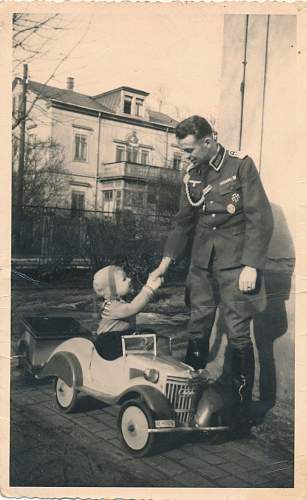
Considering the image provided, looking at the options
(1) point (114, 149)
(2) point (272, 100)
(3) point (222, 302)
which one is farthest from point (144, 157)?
(3) point (222, 302)

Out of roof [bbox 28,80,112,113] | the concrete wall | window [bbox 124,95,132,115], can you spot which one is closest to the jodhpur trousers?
the concrete wall

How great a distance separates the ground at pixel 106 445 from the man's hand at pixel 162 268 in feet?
0.35

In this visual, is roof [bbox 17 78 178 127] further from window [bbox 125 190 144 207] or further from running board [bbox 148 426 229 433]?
running board [bbox 148 426 229 433]

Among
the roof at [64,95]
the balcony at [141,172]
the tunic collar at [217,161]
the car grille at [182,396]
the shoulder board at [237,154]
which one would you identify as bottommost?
the car grille at [182,396]

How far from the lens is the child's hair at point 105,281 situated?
89.0 inches

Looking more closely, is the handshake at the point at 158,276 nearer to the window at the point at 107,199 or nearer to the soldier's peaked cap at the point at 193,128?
the window at the point at 107,199

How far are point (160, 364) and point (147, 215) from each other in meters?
0.75

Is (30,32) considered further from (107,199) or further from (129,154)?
(107,199)

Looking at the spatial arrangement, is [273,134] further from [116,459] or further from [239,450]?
[116,459]

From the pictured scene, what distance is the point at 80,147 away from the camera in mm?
2309

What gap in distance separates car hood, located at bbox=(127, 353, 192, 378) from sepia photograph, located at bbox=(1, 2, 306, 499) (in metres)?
0.06

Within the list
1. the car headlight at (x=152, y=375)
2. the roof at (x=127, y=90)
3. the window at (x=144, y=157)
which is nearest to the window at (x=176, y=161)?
the window at (x=144, y=157)

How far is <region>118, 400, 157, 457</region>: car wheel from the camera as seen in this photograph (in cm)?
197

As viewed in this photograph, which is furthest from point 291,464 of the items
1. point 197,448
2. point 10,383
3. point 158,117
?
point 158,117
